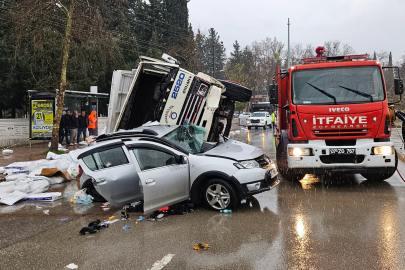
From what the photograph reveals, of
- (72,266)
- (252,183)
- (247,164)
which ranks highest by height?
(247,164)

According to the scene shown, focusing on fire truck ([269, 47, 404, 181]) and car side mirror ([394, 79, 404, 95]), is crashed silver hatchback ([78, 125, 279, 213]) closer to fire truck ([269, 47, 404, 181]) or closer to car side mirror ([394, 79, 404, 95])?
fire truck ([269, 47, 404, 181])

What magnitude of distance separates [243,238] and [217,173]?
4.82 ft

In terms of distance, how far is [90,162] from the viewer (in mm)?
6953

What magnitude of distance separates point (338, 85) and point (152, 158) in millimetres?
4276

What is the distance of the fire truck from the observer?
25.1 ft

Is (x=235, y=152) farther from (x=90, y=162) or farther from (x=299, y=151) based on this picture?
(x=90, y=162)

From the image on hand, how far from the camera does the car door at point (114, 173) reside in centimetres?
667

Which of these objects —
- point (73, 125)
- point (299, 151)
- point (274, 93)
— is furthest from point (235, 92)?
point (73, 125)

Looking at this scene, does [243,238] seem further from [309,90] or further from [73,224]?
[309,90]

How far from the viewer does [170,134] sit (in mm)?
7258

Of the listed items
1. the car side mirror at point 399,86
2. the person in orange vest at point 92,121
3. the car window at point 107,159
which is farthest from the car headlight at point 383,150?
the person in orange vest at point 92,121

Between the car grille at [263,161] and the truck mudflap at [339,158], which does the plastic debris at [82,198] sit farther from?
the truck mudflap at [339,158]

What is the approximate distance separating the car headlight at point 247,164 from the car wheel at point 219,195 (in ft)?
1.21

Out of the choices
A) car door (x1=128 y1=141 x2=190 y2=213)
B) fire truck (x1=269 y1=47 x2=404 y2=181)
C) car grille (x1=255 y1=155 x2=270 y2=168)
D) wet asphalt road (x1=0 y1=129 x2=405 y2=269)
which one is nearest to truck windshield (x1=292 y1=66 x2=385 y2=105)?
fire truck (x1=269 y1=47 x2=404 y2=181)
